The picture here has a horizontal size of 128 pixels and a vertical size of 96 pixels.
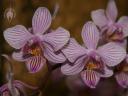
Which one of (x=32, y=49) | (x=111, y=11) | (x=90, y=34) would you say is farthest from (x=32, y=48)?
(x=111, y=11)

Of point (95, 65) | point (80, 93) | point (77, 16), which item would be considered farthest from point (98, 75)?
point (77, 16)

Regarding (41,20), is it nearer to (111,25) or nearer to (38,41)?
(38,41)

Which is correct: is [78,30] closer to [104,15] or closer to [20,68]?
[20,68]

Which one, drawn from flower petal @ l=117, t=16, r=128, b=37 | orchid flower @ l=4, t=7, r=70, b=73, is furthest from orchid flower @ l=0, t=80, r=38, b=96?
flower petal @ l=117, t=16, r=128, b=37

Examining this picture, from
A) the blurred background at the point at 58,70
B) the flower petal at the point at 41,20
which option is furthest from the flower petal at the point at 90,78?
the blurred background at the point at 58,70

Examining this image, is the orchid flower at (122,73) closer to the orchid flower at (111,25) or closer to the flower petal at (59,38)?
the orchid flower at (111,25)

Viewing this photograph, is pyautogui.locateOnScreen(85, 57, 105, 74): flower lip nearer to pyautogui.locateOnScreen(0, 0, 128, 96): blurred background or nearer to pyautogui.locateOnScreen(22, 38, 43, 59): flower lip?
pyautogui.locateOnScreen(22, 38, 43, 59): flower lip

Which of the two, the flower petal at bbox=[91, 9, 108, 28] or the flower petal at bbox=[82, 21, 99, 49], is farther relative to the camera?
the flower petal at bbox=[91, 9, 108, 28]

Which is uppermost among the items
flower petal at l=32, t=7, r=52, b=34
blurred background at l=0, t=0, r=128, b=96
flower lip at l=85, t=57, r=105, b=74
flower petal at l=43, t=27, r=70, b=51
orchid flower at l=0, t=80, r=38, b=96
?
flower petal at l=32, t=7, r=52, b=34
